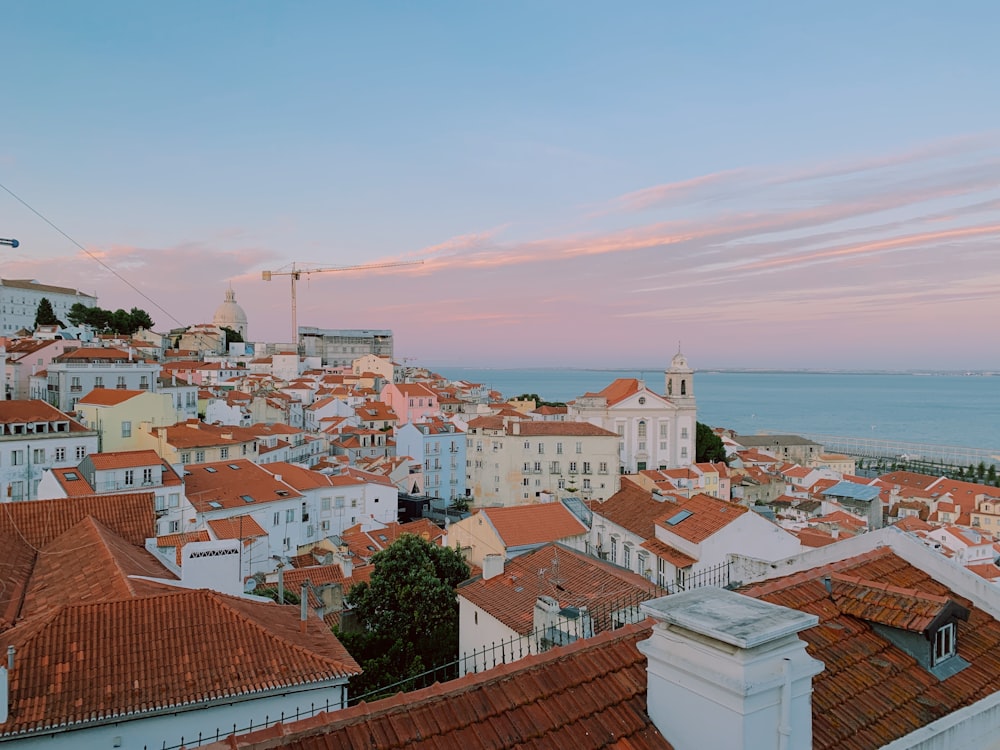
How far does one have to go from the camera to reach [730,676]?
10.6 feet

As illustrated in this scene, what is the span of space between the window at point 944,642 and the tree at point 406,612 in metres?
9.55

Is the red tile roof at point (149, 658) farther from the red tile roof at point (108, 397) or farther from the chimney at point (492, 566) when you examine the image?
the red tile roof at point (108, 397)

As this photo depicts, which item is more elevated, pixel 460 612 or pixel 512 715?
pixel 512 715

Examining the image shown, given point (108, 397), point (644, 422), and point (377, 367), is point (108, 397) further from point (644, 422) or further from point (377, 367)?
point (377, 367)

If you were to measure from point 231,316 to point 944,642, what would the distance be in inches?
4814

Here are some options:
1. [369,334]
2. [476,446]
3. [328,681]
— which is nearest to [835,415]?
[369,334]

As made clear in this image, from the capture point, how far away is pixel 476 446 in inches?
2000

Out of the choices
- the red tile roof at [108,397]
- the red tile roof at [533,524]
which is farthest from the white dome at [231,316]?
the red tile roof at [533,524]

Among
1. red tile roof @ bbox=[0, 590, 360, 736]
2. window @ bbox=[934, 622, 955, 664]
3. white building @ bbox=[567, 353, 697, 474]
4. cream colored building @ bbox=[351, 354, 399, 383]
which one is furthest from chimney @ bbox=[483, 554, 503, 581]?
cream colored building @ bbox=[351, 354, 399, 383]

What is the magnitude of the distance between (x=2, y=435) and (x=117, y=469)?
25.9 feet

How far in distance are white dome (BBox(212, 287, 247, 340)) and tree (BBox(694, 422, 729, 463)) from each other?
80.2 meters

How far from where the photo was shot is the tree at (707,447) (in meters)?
67.6

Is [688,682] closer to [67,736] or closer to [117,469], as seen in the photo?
[67,736]

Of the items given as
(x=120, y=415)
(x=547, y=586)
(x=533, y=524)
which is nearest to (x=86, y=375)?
(x=120, y=415)
